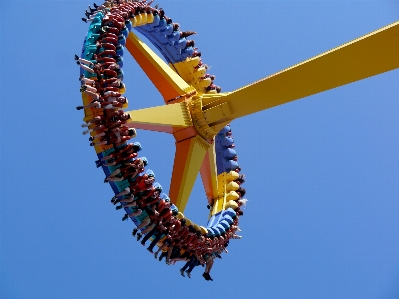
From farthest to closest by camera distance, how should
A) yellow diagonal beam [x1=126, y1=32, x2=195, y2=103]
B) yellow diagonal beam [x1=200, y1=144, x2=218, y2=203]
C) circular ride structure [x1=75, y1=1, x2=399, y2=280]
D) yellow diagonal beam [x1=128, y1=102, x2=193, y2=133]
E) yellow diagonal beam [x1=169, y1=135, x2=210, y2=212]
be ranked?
yellow diagonal beam [x1=200, y1=144, x2=218, y2=203], yellow diagonal beam [x1=126, y1=32, x2=195, y2=103], yellow diagonal beam [x1=169, y1=135, x2=210, y2=212], yellow diagonal beam [x1=128, y1=102, x2=193, y2=133], circular ride structure [x1=75, y1=1, x2=399, y2=280]

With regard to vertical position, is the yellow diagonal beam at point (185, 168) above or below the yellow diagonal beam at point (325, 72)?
below

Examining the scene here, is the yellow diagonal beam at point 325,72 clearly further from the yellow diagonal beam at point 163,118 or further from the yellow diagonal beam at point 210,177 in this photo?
the yellow diagonal beam at point 210,177

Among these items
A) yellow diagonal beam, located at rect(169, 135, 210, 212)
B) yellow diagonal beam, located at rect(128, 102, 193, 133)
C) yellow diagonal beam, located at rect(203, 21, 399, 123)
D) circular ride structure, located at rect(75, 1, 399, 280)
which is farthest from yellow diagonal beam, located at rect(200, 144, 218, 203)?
yellow diagonal beam, located at rect(203, 21, 399, 123)

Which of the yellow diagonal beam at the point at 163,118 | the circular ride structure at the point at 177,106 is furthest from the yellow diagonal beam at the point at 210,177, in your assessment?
the yellow diagonal beam at the point at 163,118

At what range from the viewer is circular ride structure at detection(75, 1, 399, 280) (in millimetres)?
12477

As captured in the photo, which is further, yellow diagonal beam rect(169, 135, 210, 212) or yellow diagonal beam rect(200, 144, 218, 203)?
yellow diagonal beam rect(200, 144, 218, 203)

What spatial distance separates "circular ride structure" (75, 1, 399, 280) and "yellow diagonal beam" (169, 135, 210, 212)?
0.10 ft

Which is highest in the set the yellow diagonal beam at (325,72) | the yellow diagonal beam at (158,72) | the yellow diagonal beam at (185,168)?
the yellow diagonal beam at (158,72)

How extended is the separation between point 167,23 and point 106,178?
24.2ft

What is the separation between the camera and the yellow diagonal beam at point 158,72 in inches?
699

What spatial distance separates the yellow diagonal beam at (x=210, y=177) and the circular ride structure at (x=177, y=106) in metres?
0.04

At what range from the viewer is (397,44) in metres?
10.9

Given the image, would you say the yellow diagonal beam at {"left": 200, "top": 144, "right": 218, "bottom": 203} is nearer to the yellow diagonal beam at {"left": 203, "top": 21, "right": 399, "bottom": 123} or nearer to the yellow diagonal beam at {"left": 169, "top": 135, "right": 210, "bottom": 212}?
the yellow diagonal beam at {"left": 169, "top": 135, "right": 210, "bottom": 212}

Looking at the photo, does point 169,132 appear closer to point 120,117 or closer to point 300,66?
point 120,117
